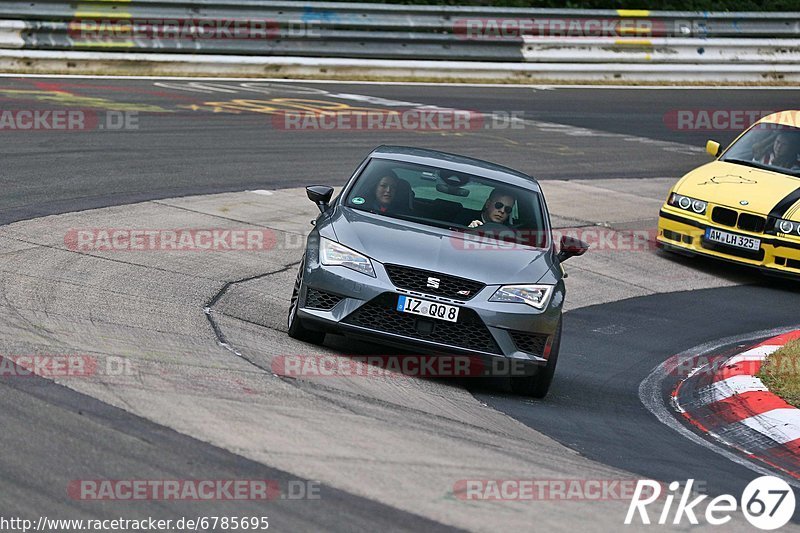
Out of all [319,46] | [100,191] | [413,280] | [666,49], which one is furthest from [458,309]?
[666,49]

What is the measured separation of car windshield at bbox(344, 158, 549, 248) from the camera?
925cm

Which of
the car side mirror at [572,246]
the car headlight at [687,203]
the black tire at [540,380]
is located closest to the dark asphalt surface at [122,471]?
the black tire at [540,380]

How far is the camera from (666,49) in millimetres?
27391

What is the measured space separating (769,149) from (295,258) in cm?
629

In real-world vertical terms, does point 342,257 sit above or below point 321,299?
above

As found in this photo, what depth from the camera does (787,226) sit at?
44.2 ft
